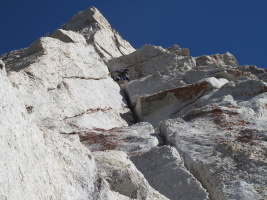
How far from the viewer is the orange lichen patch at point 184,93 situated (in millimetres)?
14165

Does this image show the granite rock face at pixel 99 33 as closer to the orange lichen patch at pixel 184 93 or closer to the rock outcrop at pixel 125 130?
the rock outcrop at pixel 125 130

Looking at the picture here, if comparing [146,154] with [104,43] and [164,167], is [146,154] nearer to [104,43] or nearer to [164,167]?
[164,167]

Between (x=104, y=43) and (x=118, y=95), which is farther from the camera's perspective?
(x=104, y=43)

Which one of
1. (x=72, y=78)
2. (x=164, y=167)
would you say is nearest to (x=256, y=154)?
(x=164, y=167)

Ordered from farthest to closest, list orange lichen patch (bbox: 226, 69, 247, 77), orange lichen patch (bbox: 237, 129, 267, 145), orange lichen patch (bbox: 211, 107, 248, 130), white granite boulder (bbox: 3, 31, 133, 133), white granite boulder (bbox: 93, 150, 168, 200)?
orange lichen patch (bbox: 226, 69, 247, 77) → white granite boulder (bbox: 3, 31, 133, 133) → orange lichen patch (bbox: 211, 107, 248, 130) → orange lichen patch (bbox: 237, 129, 267, 145) → white granite boulder (bbox: 93, 150, 168, 200)

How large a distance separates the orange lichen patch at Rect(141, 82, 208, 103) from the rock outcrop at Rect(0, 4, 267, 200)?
0.04 metres

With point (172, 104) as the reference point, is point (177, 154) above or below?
below

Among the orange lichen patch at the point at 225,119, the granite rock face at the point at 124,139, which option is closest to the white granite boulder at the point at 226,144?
the orange lichen patch at the point at 225,119

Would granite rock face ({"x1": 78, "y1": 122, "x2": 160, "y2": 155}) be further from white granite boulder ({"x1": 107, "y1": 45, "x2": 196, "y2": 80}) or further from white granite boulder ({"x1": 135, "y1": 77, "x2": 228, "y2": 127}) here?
white granite boulder ({"x1": 107, "y1": 45, "x2": 196, "y2": 80})

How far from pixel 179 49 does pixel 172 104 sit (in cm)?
1149

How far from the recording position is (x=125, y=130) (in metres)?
10.3

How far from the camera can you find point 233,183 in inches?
284

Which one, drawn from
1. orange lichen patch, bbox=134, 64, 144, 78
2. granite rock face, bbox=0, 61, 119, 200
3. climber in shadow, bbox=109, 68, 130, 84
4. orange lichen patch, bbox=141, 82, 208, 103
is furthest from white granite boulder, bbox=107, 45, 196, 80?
granite rock face, bbox=0, 61, 119, 200

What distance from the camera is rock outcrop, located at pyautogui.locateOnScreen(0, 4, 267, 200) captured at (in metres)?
4.75
